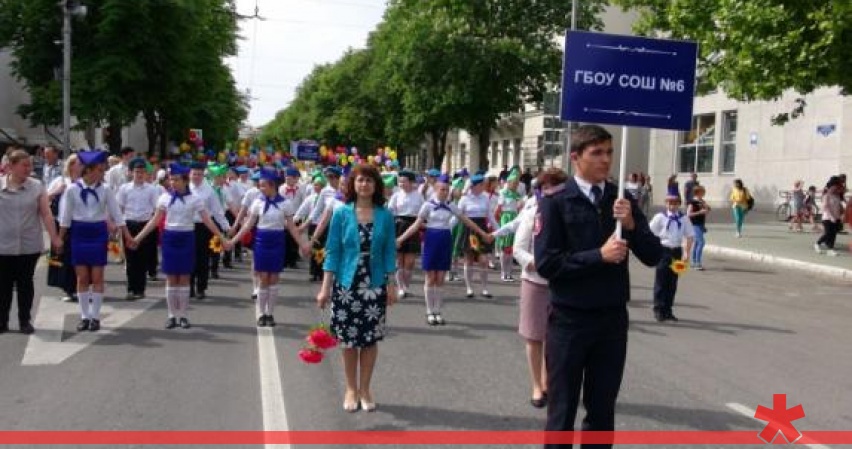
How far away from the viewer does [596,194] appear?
4.36 m

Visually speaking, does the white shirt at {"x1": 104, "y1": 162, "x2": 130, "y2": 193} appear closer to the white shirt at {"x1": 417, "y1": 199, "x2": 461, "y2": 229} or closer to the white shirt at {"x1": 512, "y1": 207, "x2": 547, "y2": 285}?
the white shirt at {"x1": 417, "y1": 199, "x2": 461, "y2": 229}

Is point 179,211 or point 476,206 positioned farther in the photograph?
point 476,206

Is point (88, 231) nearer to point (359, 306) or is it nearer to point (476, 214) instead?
point (359, 306)

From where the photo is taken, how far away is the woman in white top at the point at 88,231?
929 cm

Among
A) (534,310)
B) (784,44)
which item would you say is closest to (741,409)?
(534,310)

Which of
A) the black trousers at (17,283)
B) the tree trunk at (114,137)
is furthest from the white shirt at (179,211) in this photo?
the tree trunk at (114,137)

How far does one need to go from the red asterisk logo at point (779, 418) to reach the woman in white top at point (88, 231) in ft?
22.5

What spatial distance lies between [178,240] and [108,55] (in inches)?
860

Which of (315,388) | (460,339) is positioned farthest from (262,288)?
(315,388)

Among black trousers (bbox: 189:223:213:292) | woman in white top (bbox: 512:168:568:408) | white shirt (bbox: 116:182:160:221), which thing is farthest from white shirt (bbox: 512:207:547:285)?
white shirt (bbox: 116:182:160:221)

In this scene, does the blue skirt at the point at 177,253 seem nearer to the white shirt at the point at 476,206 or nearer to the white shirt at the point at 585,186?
the white shirt at the point at 476,206

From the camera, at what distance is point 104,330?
9.32m

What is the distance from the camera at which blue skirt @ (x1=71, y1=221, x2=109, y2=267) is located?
928cm

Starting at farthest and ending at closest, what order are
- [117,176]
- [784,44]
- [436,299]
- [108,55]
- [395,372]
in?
[108,55] < [117,176] < [784,44] < [436,299] < [395,372]
